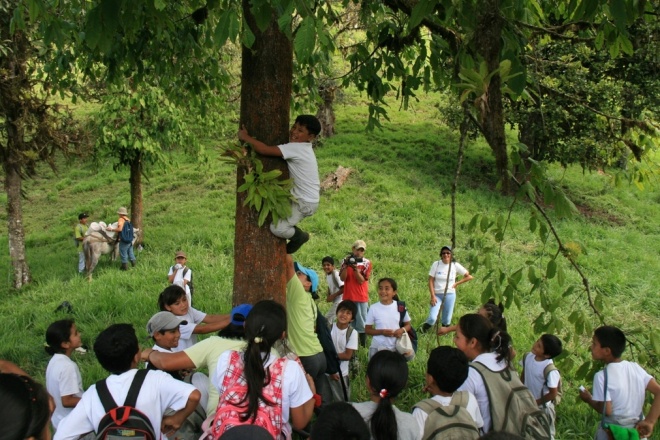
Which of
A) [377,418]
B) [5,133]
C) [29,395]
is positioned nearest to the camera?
[29,395]

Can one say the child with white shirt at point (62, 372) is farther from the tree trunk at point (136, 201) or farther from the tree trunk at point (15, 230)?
the tree trunk at point (136, 201)

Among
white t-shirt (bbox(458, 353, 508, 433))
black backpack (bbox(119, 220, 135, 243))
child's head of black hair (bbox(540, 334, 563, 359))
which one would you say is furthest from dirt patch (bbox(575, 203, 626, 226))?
white t-shirt (bbox(458, 353, 508, 433))

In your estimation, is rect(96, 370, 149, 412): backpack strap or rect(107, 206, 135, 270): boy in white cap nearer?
rect(96, 370, 149, 412): backpack strap

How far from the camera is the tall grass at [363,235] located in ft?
24.3

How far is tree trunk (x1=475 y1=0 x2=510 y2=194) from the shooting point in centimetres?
277

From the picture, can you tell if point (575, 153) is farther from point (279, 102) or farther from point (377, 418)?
point (377, 418)

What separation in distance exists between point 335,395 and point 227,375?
6.31ft

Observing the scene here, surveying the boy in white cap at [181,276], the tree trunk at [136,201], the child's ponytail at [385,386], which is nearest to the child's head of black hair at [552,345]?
the child's ponytail at [385,386]

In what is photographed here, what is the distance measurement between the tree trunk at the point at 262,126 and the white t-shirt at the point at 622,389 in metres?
2.25

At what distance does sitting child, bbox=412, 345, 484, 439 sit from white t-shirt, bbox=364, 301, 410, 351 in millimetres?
2455

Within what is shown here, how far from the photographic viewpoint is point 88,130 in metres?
10.5

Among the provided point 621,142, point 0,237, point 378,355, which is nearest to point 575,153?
point 621,142

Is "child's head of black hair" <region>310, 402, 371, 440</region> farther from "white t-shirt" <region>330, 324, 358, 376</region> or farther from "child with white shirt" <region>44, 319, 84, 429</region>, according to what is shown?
"white t-shirt" <region>330, 324, 358, 376</region>

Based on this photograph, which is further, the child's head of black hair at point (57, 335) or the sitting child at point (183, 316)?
the sitting child at point (183, 316)
